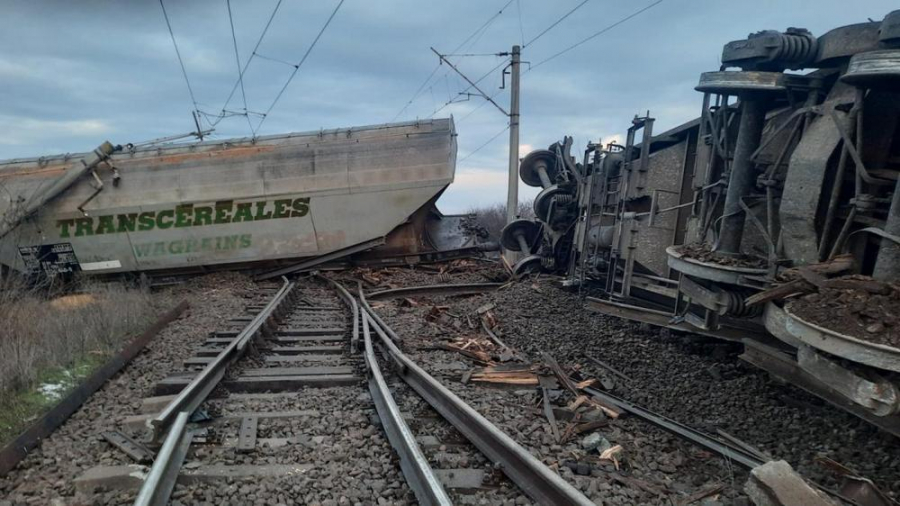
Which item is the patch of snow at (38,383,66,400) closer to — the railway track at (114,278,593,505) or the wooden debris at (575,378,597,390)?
the railway track at (114,278,593,505)

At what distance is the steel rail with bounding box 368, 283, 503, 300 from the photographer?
1214cm

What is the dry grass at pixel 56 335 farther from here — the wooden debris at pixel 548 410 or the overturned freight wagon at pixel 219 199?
the wooden debris at pixel 548 410

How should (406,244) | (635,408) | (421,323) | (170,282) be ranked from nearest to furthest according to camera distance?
1. (635,408)
2. (421,323)
3. (170,282)
4. (406,244)

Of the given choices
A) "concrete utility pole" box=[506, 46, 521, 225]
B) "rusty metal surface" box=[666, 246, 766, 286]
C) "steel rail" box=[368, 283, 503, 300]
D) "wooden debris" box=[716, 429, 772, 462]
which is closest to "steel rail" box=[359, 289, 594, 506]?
"wooden debris" box=[716, 429, 772, 462]

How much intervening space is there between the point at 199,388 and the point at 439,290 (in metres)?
8.06

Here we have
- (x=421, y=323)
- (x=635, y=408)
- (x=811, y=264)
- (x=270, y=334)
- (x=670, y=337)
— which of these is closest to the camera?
(x=811, y=264)

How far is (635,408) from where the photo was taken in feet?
16.5

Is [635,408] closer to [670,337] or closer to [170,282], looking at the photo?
[670,337]

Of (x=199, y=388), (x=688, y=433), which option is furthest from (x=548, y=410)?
(x=199, y=388)

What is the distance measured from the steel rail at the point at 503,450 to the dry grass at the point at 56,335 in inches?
150

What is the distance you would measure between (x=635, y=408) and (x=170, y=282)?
13468 mm

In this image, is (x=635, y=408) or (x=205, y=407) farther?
(x=635, y=408)

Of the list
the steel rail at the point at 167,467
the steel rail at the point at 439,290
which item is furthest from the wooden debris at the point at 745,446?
the steel rail at the point at 439,290


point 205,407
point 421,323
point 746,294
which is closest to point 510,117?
point 421,323
